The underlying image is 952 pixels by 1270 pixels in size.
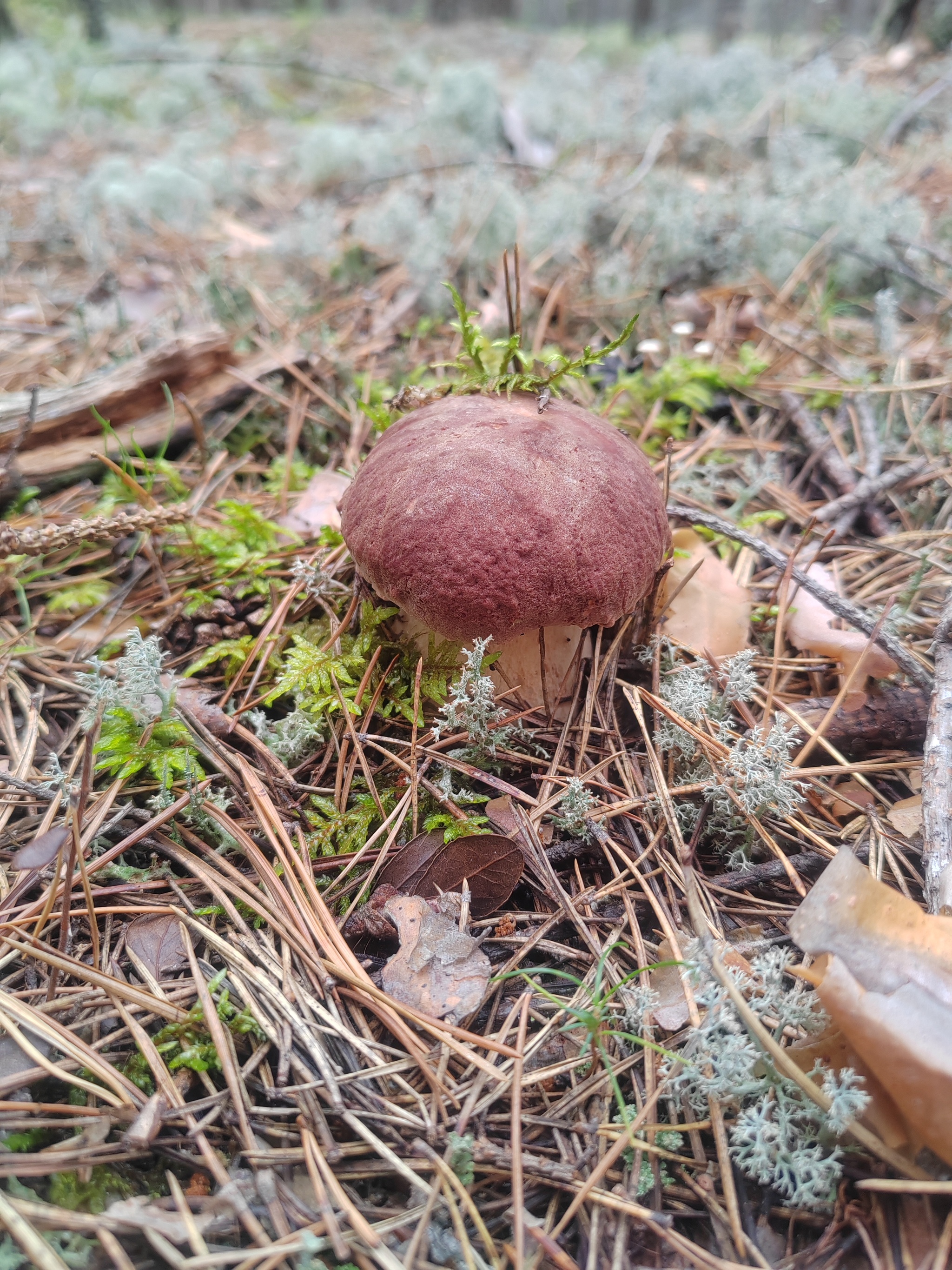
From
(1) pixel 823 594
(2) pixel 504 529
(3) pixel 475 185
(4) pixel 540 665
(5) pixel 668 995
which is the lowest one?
(5) pixel 668 995

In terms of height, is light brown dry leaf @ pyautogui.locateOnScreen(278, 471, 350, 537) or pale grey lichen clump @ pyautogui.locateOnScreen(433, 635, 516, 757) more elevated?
light brown dry leaf @ pyautogui.locateOnScreen(278, 471, 350, 537)

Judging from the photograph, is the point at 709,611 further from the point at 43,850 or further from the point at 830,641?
the point at 43,850

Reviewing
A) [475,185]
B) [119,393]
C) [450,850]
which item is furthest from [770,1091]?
[475,185]

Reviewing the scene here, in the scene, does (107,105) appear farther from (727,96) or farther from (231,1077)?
(231,1077)

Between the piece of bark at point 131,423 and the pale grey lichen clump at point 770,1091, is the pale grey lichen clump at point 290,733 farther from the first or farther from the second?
the piece of bark at point 131,423

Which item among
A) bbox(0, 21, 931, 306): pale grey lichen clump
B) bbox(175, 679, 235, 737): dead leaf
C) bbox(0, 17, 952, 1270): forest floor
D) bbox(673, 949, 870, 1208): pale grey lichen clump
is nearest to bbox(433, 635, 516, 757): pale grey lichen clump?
bbox(0, 17, 952, 1270): forest floor

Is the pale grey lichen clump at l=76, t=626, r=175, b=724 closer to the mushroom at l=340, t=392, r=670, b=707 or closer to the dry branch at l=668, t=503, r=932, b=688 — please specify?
the mushroom at l=340, t=392, r=670, b=707
